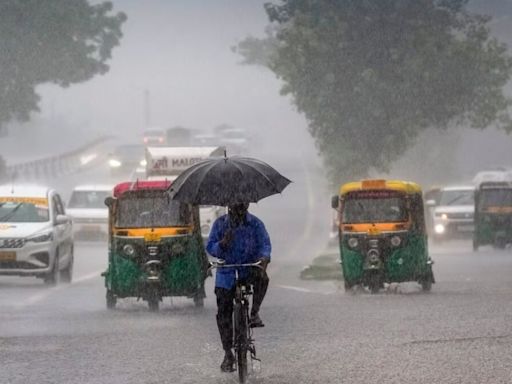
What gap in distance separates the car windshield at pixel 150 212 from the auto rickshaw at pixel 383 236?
4150 millimetres

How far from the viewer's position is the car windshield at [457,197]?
163 ft

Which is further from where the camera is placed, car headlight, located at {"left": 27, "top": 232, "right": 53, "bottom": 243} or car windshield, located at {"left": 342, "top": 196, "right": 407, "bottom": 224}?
car headlight, located at {"left": 27, "top": 232, "right": 53, "bottom": 243}

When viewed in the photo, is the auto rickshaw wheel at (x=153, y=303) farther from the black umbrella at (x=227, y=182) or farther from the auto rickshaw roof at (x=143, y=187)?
the black umbrella at (x=227, y=182)

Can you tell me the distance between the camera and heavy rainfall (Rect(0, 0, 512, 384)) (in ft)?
48.1

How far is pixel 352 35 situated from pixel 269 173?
39317 millimetres

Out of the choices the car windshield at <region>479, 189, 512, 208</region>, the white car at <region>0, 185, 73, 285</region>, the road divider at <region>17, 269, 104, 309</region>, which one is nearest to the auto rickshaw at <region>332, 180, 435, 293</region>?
the road divider at <region>17, 269, 104, 309</region>

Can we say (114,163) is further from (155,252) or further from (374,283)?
(155,252)

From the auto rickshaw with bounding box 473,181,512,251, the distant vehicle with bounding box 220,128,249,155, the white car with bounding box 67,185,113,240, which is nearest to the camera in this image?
the auto rickshaw with bounding box 473,181,512,251

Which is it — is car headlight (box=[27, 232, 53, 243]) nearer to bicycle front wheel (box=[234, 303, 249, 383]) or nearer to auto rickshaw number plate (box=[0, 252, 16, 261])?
auto rickshaw number plate (box=[0, 252, 16, 261])

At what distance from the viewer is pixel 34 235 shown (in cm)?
2797

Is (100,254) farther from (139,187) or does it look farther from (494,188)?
(139,187)

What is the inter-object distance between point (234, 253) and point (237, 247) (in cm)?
6

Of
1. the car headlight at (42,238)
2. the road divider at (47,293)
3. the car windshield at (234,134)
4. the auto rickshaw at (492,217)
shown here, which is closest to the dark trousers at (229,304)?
the road divider at (47,293)

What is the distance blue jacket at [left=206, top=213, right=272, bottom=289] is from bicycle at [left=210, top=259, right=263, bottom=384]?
0.08m
